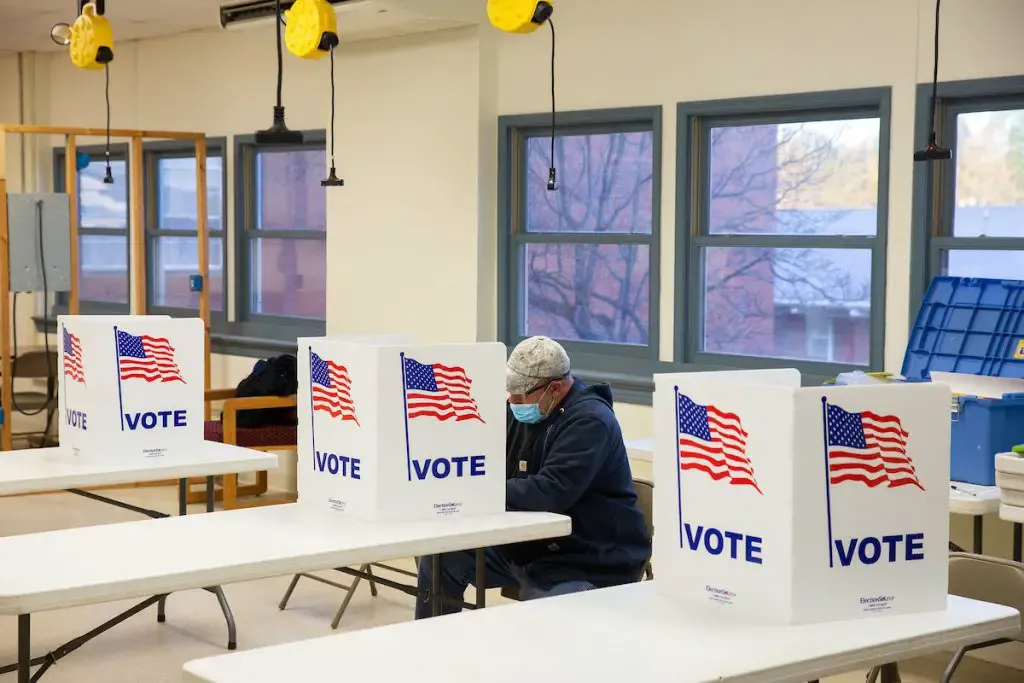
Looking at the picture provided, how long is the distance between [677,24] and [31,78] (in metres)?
5.71

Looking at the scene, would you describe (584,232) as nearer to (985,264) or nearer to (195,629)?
(985,264)

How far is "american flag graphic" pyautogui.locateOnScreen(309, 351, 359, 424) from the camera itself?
3.29 m

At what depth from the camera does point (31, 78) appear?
964 cm

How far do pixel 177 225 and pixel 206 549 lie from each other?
6166 millimetres

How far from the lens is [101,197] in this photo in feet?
31.1

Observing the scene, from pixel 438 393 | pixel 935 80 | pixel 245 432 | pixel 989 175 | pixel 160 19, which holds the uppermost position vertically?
pixel 160 19

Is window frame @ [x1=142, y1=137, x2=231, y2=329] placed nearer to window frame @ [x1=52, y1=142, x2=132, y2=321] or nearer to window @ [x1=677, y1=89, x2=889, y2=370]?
window frame @ [x1=52, y1=142, x2=132, y2=321]

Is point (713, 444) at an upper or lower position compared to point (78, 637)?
upper

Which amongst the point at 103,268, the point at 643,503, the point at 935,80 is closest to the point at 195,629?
the point at 643,503

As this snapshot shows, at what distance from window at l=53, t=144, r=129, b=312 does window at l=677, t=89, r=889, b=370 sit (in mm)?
4825

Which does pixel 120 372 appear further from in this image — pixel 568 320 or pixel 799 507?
pixel 568 320

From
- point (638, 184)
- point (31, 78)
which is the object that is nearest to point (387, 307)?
point (638, 184)

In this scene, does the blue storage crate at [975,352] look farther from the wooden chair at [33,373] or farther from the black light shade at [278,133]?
the wooden chair at [33,373]

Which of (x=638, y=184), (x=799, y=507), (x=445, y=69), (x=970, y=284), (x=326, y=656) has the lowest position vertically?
(x=326, y=656)
